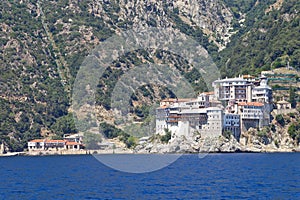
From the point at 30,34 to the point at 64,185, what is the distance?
11203 centimetres

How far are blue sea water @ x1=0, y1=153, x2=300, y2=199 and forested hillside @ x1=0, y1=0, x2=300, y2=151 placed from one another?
4775cm

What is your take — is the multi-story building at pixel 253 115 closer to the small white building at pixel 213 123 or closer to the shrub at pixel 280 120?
the shrub at pixel 280 120

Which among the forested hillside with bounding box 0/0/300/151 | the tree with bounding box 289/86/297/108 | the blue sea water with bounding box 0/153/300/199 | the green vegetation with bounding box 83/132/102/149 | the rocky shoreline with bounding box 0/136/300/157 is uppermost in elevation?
the forested hillside with bounding box 0/0/300/151

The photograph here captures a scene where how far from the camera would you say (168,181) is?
242 ft

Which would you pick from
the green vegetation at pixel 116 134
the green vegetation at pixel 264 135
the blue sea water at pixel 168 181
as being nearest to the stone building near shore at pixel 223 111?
the green vegetation at pixel 264 135

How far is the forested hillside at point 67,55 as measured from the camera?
148m

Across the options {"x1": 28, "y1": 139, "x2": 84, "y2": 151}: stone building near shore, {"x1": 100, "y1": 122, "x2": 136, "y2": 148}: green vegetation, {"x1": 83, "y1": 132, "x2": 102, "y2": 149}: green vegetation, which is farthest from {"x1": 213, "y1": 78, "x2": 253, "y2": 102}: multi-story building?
{"x1": 28, "y1": 139, "x2": 84, "y2": 151}: stone building near shore

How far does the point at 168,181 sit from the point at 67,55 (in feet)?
348

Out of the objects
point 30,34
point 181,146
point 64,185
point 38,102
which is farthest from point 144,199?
point 30,34

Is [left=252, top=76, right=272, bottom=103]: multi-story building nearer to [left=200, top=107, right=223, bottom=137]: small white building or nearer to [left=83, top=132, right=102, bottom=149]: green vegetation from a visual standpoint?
[left=200, top=107, right=223, bottom=137]: small white building

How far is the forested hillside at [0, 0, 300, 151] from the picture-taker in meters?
148

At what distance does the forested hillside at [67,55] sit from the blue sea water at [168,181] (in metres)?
47.8

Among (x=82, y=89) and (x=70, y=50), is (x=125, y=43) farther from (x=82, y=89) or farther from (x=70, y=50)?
(x=82, y=89)

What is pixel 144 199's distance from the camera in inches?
2327
